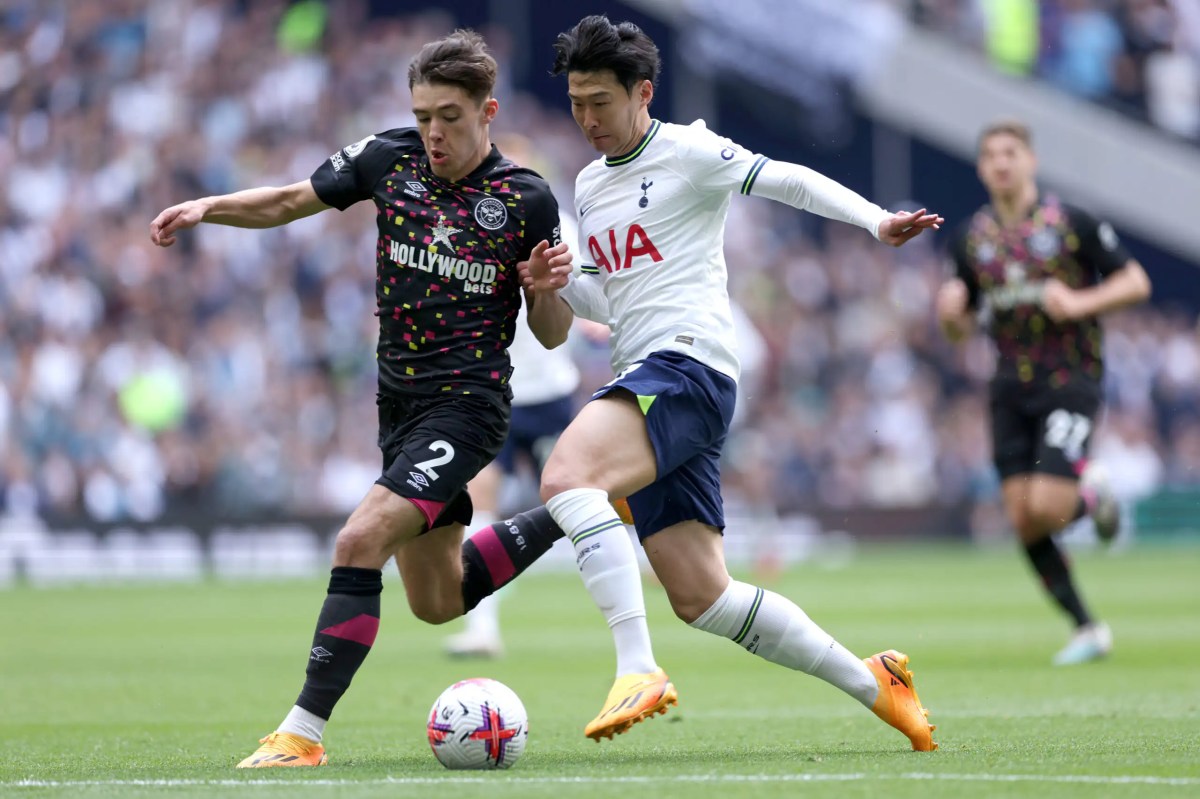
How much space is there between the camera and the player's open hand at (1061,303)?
9.88 metres

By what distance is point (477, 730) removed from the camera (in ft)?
19.4

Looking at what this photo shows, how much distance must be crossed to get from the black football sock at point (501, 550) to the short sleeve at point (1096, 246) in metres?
4.59

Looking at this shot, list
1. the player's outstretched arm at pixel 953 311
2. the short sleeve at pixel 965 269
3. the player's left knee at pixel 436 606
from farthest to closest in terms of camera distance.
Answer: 1. the short sleeve at pixel 965 269
2. the player's outstretched arm at pixel 953 311
3. the player's left knee at pixel 436 606

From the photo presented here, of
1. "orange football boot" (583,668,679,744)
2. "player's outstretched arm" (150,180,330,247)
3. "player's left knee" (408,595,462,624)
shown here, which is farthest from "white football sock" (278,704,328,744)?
"player's outstretched arm" (150,180,330,247)

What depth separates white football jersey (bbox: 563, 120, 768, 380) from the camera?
6.36 meters

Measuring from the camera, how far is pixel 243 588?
19.1 metres

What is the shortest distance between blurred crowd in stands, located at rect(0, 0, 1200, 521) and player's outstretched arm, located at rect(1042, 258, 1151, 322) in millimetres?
8976

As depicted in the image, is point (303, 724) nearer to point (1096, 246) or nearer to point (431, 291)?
point (431, 291)

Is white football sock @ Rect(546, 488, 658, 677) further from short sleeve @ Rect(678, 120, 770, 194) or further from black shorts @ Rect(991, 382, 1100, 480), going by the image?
black shorts @ Rect(991, 382, 1100, 480)

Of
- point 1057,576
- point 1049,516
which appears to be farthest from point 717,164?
point 1057,576

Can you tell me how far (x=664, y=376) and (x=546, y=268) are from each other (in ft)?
1.86

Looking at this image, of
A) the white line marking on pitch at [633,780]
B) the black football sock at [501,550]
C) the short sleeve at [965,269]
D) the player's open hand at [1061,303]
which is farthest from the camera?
the short sleeve at [965,269]

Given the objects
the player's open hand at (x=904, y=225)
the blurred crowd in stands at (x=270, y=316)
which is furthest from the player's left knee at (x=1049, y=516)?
the blurred crowd in stands at (x=270, y=316)

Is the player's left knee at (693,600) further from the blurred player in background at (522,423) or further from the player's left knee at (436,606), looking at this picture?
the blurred player in background at (522,423)
